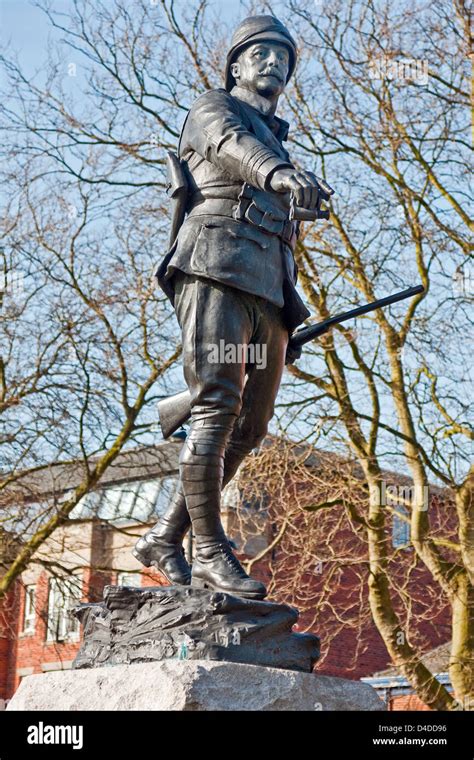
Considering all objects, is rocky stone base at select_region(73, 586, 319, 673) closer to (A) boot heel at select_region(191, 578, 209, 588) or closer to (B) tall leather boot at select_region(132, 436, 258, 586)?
(A) boot heel at select_region(191, 578, 209, 588)

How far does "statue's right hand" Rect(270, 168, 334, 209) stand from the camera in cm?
501

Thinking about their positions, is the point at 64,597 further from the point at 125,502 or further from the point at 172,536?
the point at 172,536

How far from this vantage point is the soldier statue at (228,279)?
5426mm

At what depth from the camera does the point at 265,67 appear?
5.84 meters

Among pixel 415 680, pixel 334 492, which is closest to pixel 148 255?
pixel 334 492

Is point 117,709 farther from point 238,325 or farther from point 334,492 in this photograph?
point 334,492

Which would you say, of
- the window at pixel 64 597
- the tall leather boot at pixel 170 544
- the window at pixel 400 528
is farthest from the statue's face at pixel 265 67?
the window at pixel 64 597

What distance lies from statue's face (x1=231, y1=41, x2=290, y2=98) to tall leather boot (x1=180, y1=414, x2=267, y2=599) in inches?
62.6

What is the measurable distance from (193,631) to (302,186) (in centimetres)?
182

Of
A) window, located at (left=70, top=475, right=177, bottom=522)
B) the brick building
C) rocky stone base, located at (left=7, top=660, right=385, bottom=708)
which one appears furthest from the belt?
window, located at (left=70, top=475, right=177, bottom=522)

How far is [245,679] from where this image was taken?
4.78m

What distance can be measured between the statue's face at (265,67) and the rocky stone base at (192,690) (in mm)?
2687

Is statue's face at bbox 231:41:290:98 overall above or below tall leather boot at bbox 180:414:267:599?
above

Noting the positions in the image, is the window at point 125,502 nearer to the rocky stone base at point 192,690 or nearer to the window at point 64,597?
the window at point 64,597
